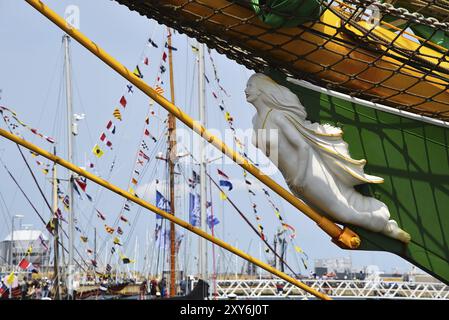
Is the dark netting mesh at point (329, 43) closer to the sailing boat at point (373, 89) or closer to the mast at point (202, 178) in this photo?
the sailing boat at point (373, 89)

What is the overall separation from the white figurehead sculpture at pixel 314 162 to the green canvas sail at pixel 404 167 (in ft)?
0.23

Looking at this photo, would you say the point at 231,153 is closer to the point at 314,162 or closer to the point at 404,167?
the point at 314,162

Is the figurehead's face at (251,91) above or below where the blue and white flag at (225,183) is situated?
below

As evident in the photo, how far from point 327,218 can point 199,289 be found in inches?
331

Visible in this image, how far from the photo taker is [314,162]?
320 cm

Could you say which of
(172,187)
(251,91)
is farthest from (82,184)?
(251,91)

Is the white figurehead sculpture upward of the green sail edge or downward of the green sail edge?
downward

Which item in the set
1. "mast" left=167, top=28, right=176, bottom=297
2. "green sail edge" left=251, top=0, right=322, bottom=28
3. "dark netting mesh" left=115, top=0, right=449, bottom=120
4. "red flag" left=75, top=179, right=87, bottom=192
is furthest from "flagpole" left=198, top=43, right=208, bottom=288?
"green sail edge" left=251, top=0, right=322, bottom=28

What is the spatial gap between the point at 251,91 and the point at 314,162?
47 centimetres

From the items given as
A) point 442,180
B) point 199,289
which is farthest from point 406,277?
point 442,180

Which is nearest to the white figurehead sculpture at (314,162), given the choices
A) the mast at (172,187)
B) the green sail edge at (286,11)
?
the green sail edge at (286,11)

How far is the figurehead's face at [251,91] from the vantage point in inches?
128

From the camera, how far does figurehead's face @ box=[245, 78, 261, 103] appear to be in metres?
3.25

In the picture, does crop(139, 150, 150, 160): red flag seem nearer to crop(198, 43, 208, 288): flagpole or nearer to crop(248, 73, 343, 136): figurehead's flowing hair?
crop(198, 43, 208, 288): flagpole
